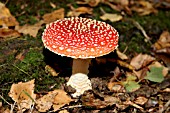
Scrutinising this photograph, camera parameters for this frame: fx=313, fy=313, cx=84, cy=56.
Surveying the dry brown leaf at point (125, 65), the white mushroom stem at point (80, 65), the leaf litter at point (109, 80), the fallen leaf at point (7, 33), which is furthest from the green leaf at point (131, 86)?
the fallen leaf at point (7, 33)

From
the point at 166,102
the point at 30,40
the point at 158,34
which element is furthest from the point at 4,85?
the point at 158,34

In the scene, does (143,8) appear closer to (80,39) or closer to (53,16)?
(53,16)

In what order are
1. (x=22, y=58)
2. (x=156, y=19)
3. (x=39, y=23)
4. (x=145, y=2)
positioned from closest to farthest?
(x=22, y=58) < (x=39, y=23) < (x=156, y=19) < (x=145, y=2)

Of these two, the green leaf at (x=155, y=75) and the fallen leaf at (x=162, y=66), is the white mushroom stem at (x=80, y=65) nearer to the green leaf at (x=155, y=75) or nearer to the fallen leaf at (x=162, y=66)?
the green leaf at (x=155, y=75)

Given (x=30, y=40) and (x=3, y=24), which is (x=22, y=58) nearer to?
(x=30, y=40)

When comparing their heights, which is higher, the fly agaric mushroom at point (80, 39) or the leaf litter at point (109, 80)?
the fly agaric mushroom at point (80, 39)

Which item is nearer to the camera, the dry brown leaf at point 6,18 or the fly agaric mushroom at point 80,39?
the fly agaric mushroom at point 80,39

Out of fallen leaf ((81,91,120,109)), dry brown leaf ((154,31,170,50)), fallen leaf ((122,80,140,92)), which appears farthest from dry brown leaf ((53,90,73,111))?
dry brown leaf ((154,31,170,50))

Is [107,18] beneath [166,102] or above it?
above
